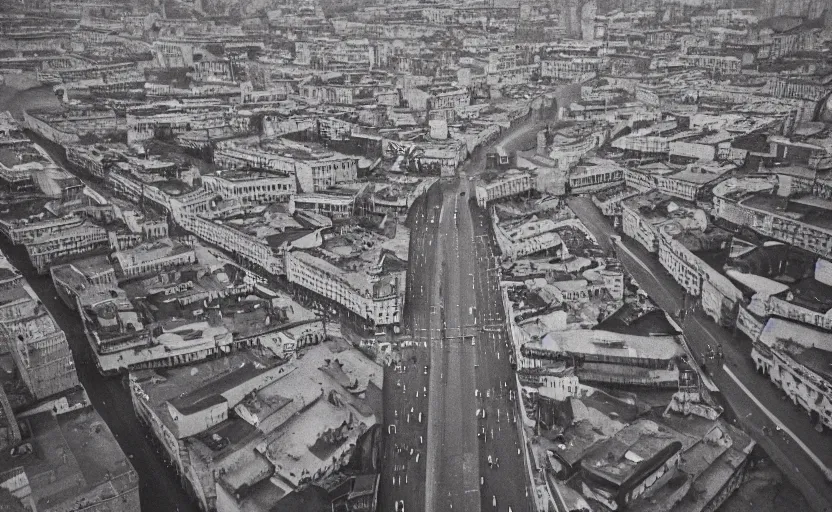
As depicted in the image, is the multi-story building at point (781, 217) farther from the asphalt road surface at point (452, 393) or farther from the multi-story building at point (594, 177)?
the asphalt road surface at point (452, 393)

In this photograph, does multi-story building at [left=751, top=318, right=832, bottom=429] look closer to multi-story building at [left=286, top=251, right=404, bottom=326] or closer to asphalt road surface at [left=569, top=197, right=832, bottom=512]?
asphalt road surface at [left=569, top=197, right=832, bottom=512]

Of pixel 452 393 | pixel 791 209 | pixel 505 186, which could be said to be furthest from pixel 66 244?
pixel 791 209

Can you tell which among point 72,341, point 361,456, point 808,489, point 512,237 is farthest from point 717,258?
point 72,341

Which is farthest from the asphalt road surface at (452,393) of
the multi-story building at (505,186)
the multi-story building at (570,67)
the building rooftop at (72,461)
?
the multi-story building at (570,67)

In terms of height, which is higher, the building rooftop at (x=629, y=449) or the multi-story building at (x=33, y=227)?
the multi-story building at (x=33, y=227)

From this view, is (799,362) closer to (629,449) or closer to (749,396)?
(749,396)
